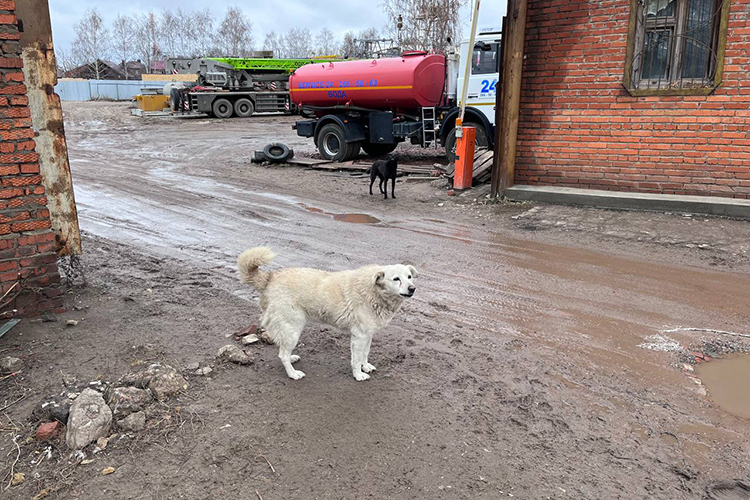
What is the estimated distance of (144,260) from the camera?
6738 mm

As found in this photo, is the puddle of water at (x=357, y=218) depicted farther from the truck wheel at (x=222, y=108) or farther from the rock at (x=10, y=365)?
the truck wheel at (x=222, y=108)

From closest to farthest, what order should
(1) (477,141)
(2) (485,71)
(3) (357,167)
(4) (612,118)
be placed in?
(4) (612,118), (2) (485,71), (1) (477,141), (3) (357,167)

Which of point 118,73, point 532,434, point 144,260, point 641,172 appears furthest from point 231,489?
point 118,73

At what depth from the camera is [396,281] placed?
11.9ft

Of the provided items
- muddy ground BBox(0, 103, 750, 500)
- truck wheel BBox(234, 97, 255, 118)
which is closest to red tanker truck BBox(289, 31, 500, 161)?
muddy ground BBox(0, 103, 750, 500)

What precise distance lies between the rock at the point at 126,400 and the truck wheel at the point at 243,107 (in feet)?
101

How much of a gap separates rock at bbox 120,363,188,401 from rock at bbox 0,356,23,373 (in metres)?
0.89

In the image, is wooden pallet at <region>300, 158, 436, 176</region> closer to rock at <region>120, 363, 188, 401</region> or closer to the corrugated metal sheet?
the corrugated metal sheet

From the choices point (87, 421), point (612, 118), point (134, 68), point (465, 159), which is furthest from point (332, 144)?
point (134, 68)

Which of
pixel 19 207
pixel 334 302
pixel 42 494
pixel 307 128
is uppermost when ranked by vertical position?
pixel 307 128

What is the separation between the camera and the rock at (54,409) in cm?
317

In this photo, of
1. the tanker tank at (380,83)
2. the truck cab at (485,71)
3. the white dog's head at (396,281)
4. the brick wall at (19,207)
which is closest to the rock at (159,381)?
the white dog's head at (396,281)

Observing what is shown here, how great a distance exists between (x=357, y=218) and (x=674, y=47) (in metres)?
5.81

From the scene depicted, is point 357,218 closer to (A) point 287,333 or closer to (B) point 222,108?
(A) point 287,333
